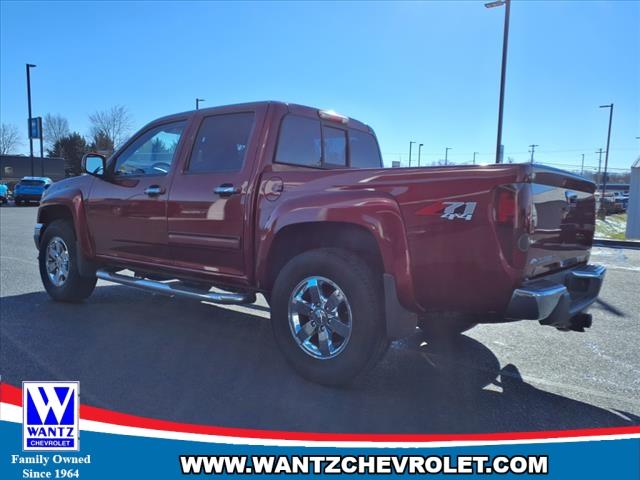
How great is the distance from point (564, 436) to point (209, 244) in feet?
9.31

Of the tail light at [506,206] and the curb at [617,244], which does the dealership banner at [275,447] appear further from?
the curb at [617,244]

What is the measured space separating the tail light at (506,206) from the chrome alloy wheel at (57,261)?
476 cm

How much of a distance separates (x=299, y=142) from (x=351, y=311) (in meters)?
1.67

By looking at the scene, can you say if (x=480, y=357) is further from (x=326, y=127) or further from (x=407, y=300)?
(x=326, y=127)

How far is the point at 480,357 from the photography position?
4.08 m

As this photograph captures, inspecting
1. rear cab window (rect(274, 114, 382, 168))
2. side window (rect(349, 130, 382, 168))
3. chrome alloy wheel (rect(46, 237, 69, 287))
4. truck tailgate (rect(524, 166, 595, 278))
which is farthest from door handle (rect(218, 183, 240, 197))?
chrome alloy wheel (rect(46, 237, 69, 287))

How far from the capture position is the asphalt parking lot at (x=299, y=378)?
2926mm

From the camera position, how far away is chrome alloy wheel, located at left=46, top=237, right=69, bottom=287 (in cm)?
557

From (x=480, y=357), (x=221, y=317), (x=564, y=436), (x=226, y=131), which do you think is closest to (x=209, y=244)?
(x=226, y=131)

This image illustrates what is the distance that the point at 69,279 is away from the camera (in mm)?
5477

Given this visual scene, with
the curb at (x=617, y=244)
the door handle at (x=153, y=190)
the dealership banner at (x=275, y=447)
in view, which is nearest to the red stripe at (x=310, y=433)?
the dealership banner at (x=275, y=447)

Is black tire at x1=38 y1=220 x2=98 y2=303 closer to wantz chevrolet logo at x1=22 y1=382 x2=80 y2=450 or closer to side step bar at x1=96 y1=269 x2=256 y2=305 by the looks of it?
side step bar at x1=96 y1=269 x2=256 y2=305

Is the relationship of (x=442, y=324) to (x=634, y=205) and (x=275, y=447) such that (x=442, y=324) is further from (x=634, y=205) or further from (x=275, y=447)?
(x=634, y=205)

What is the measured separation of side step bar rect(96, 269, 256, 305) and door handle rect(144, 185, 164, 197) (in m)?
0.83
